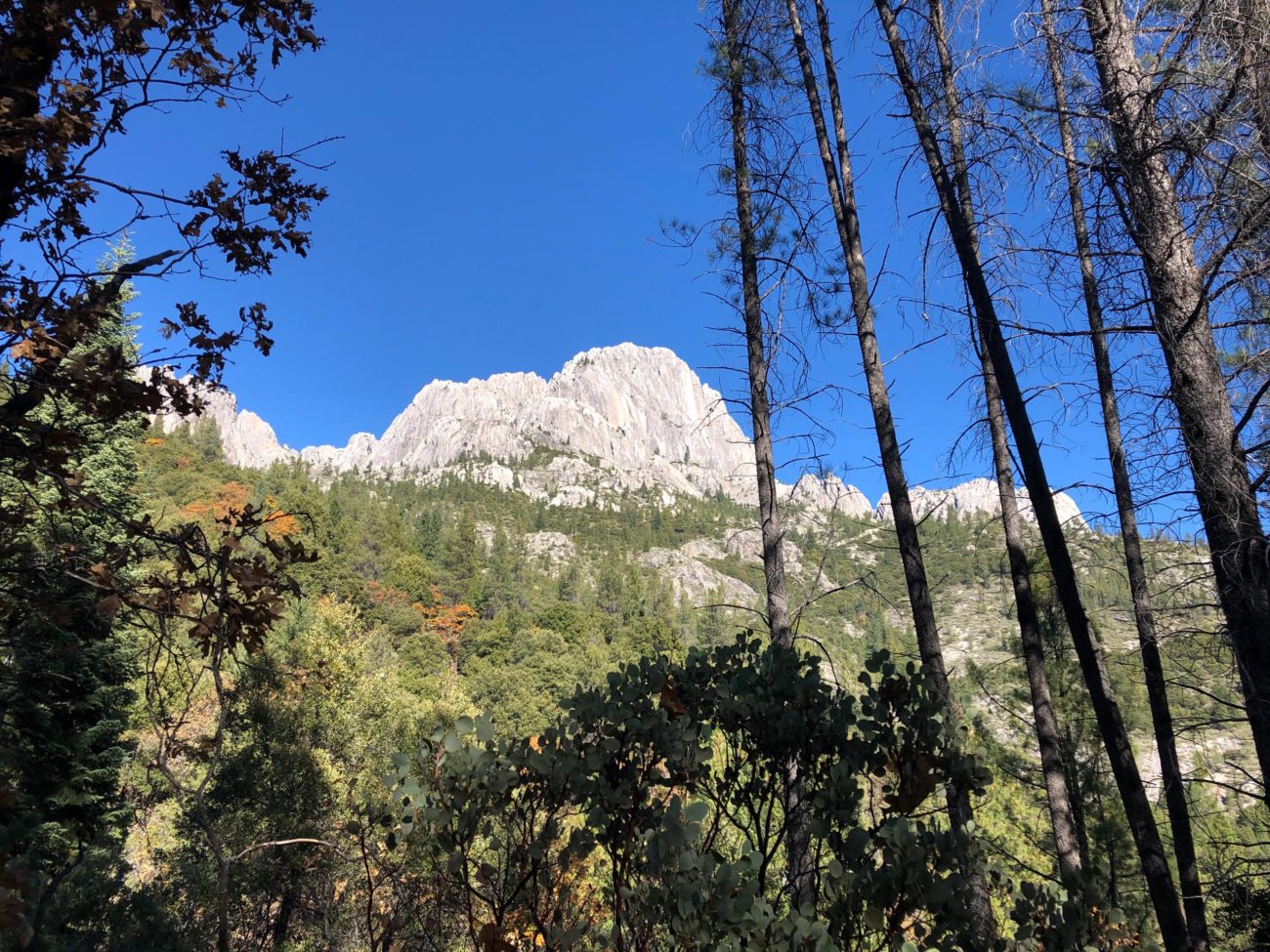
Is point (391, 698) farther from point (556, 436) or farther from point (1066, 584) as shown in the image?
point (556, 436)

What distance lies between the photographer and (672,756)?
2127 mm

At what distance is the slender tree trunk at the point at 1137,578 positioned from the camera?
3.83 m

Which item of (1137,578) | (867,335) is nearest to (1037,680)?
(1137,578)

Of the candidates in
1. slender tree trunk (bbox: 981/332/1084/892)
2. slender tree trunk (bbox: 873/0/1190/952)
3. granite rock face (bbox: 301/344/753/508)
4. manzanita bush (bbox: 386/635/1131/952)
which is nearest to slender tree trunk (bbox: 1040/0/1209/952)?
slender tree trunk (bbox: 873/0/1190/952)

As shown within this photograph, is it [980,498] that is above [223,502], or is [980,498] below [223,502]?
below

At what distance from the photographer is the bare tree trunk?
2.92m

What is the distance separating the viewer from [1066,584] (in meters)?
4.30

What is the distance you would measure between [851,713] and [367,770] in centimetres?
1474

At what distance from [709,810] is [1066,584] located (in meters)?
3.57

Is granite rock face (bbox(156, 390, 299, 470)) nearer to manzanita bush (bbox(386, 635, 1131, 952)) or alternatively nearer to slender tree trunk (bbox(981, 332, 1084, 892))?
slender tree trunk (bbox(981, 332, 1084, 892))

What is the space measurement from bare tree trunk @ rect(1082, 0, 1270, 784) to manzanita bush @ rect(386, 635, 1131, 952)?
1.79 meters

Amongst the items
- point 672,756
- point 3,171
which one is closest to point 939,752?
point 672,756

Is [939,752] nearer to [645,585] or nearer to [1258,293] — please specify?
[1258,293]

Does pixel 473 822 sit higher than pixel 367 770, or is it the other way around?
pixel 473 822
